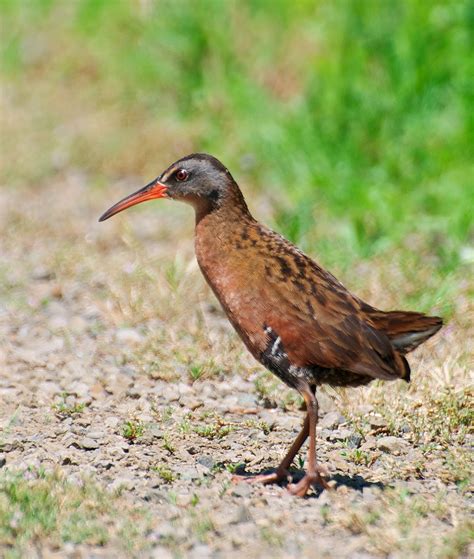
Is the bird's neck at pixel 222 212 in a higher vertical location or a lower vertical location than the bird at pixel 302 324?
higher

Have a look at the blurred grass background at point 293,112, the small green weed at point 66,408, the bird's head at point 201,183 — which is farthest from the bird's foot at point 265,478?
the blurred grass background at point 293,112

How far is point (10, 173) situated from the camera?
9.19 metres

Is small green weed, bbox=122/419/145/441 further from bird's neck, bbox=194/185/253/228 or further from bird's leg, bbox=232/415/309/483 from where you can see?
bird's neck, bbox=194/185/253/228

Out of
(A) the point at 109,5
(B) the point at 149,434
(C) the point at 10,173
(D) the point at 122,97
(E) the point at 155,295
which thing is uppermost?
(A) the point at 109,5

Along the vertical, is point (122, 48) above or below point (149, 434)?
above

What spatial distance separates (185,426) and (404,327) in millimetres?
1118

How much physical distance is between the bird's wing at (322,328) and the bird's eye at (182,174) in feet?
2.38

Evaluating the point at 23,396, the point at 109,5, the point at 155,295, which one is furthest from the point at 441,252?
the point at 109,5

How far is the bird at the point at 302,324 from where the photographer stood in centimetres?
462

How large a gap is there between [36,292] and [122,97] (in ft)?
11.0

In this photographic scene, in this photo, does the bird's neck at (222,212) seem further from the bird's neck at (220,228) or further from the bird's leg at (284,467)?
the bird's leg at (284,467)

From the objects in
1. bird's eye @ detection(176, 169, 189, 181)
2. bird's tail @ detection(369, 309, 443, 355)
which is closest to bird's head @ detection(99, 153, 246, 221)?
bird's eye @ detection(176, 169, 189, 181)

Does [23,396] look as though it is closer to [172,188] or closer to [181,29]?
[172,188]

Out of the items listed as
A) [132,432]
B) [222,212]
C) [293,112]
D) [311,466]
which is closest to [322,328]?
[311,466]
